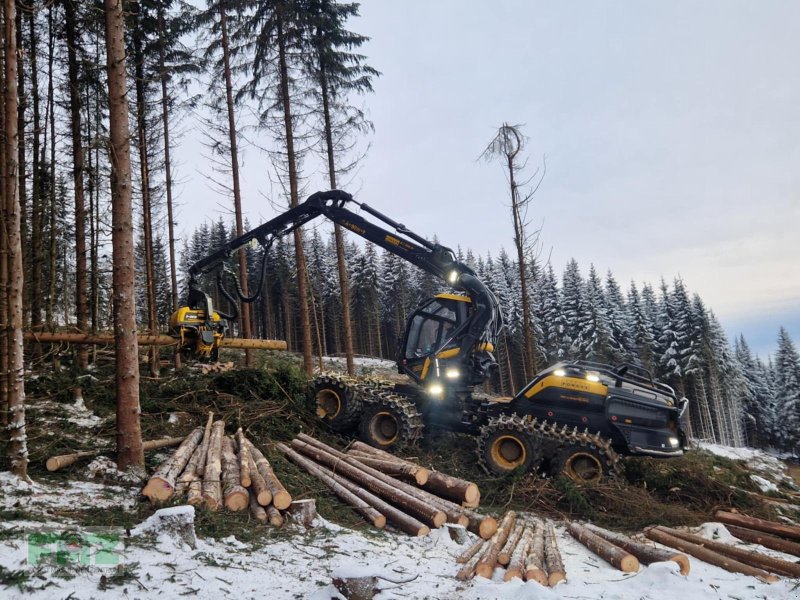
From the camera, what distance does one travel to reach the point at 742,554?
6.15 meters

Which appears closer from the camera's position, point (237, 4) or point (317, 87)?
point (237, 4)

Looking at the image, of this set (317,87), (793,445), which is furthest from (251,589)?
(793,445)

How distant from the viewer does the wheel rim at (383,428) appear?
10.2 meters

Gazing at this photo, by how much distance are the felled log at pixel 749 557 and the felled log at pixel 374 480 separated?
11.2 ft

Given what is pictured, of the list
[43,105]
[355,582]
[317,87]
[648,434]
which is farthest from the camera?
[317,87]

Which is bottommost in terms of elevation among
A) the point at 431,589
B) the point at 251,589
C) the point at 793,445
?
the point at 793,445

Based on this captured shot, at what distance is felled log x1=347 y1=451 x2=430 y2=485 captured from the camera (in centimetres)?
775

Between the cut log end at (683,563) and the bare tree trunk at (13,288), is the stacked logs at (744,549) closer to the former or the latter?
the cut log end at (683,563)

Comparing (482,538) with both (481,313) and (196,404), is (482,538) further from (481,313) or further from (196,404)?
(196,404)

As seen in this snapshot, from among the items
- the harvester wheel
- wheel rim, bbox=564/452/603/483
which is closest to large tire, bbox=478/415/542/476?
the harvester wheel

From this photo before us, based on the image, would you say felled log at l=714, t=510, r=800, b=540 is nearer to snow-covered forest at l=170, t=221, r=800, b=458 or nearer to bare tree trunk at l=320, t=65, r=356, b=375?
bare tree trunk at l=320, t=65, r=356, b=375

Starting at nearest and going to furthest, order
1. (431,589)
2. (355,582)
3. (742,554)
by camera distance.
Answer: (355,582) → (431,589) → (742,554)

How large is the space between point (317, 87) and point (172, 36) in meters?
5.25

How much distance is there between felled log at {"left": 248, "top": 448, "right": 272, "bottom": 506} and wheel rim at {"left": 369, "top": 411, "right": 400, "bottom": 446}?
3539mm
